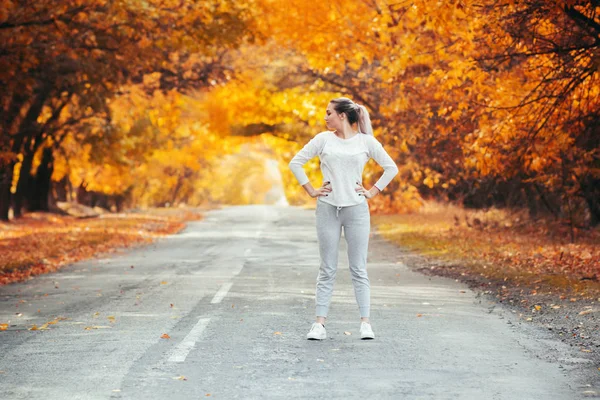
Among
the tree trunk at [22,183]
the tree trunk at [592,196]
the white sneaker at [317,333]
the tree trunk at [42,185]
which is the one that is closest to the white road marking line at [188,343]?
the white sneaker at [317,333]

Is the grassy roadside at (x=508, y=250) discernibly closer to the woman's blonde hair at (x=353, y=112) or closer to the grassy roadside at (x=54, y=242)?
the woman's blonde hair at (x=353, y=112)

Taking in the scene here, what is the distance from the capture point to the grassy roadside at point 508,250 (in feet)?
41.1

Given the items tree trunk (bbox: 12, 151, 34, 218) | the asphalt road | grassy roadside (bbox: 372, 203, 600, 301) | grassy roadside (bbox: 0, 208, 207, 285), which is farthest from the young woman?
tree trunk (bbox: 12, 151, 34, 218)

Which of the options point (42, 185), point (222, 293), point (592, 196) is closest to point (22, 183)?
point (42, 185)

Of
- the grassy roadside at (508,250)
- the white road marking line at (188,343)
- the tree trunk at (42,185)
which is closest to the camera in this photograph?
the white road marking line at (188,343)

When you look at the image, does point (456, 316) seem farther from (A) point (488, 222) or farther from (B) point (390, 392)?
(A) point (488, 222)

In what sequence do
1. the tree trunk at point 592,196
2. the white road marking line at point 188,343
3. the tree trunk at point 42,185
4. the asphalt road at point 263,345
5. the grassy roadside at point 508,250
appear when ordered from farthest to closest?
the tree trunk at point 42,185
the tree trunk at point 592,196
the grassy roadside at point 508,250
the white road marking line at point 188,343
the asphalt road at point 263,345

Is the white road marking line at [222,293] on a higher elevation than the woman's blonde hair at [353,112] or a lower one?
lower

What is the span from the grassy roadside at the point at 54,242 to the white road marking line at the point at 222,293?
396cm

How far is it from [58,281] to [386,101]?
41.9 feet

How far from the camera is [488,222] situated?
82.4 ft

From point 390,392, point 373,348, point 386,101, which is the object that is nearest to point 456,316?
point 373,348

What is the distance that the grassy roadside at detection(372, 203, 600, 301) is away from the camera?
12.5m

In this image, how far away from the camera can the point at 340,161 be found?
7473 mm
